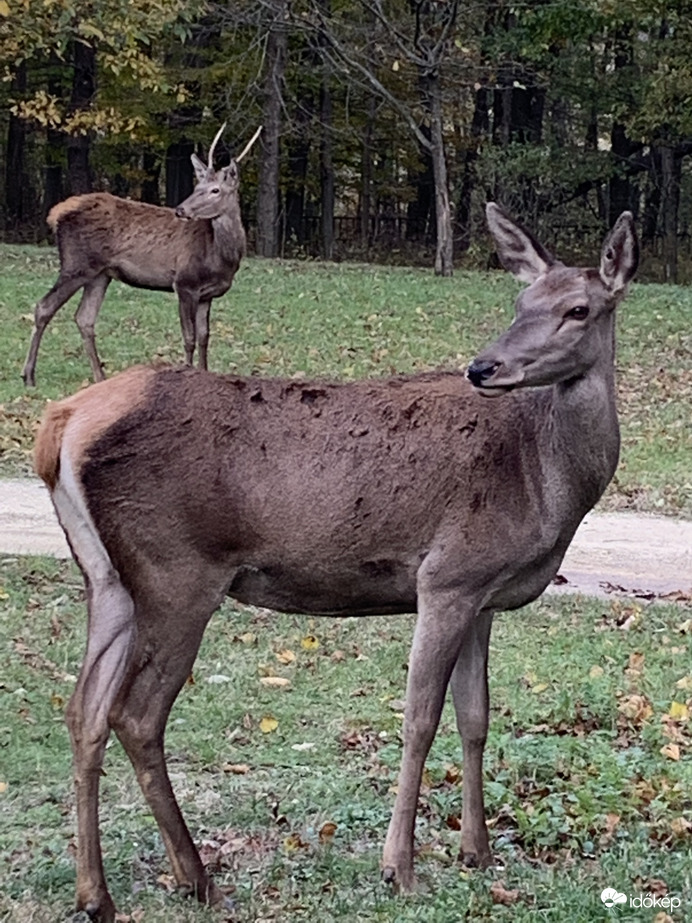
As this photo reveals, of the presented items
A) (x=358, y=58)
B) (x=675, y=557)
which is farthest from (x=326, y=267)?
(x=675, y=557)

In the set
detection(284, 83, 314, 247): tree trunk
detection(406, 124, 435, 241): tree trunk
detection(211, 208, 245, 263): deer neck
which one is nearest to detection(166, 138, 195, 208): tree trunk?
detection(284, 83, 314, 247): tree trunk

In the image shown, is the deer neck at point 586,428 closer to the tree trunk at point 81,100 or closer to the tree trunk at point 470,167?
the tree trunk at point 81,100

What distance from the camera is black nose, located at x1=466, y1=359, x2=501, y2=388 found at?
478 cm

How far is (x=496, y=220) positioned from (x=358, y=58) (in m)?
26.9

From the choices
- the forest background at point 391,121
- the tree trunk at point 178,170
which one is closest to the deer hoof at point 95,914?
the forest background at point 391,121

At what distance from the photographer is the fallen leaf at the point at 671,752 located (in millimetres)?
5965

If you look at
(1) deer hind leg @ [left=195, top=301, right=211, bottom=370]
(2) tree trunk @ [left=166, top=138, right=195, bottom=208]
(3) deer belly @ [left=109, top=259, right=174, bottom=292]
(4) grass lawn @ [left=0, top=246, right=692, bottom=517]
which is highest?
(2) tree trunk @ [left=166, top=138, right=195, bottom=208]

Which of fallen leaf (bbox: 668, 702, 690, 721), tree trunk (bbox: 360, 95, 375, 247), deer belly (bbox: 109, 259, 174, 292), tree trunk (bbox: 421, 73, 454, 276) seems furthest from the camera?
tree trunk (bbox: 360, 95, 375, 247)

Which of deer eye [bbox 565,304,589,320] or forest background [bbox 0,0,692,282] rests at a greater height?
forest background [bbox 0,0,692,282]

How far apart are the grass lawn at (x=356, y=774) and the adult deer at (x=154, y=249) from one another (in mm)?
7685

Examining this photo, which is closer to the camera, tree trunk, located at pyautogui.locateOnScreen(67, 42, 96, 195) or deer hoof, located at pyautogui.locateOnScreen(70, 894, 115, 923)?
deer hoof, located at pyautogui.locateOnScreen(70, 894, 115, 923)

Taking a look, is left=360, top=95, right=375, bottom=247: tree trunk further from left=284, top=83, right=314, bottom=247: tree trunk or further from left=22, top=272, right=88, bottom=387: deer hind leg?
left=22, top=272, right=88, bottom=387: deer hind leg

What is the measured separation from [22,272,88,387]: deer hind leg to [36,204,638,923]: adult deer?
418 inches

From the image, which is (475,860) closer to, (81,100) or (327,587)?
(327,587)
